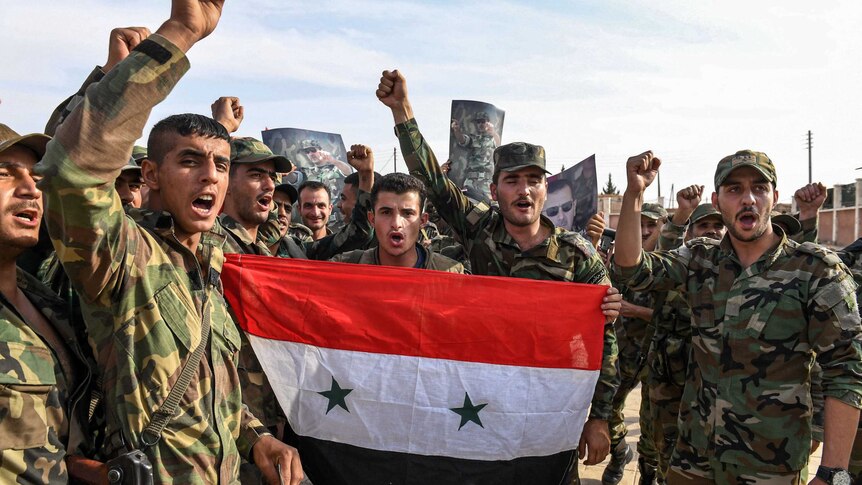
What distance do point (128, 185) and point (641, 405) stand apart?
473cm

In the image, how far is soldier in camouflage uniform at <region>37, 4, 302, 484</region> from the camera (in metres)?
1.67

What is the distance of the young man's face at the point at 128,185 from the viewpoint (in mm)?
3615

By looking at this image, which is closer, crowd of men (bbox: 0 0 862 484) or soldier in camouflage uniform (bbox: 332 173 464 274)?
crowd of men (bbox: 0 0 862 484)

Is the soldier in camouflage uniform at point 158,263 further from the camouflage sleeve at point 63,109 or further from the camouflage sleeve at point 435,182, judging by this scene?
the camouflage sleeve at point 435,182

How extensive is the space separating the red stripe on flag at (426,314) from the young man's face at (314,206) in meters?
2.71

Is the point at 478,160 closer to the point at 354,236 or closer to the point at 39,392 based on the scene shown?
the point at 354,236

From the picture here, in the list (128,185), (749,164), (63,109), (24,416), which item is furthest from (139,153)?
(749,164)

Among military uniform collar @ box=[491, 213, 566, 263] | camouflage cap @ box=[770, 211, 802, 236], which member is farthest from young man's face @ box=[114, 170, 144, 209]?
camouflage cap @ box=[770, 211, 802, 236]

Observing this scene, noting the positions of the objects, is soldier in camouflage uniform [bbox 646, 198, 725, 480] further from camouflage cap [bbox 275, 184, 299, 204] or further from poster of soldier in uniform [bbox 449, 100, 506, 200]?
camouflage cap [bbox 275, 184, 299, 204]

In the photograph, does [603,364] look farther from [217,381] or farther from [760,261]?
[217,381]

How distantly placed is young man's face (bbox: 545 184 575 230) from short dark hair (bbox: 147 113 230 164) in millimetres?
5479

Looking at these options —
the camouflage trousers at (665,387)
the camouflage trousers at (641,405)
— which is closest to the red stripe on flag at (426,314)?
the camouflage trousers at (665,387)

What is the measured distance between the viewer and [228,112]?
4.08 meters

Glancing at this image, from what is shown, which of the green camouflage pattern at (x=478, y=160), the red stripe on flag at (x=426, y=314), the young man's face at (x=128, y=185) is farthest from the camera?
the green camouflage pattern at (x=478, y=160)
